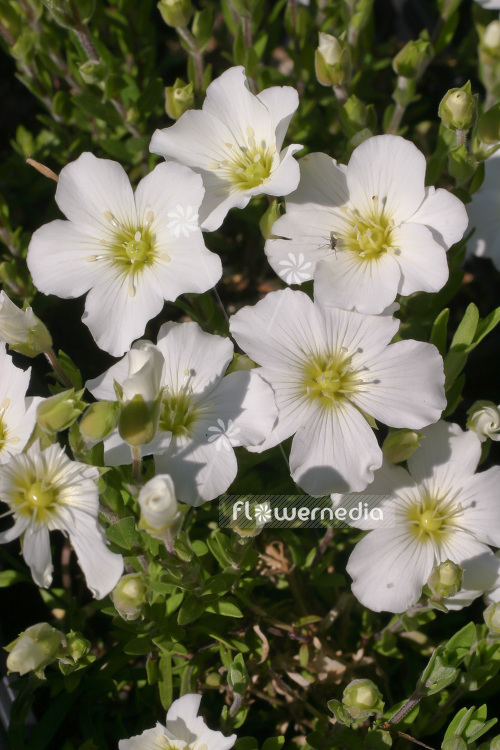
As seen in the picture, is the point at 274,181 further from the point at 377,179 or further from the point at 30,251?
the point at 30,251

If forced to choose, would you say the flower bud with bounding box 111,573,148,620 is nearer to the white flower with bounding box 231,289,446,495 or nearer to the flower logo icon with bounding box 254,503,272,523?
the flower logo icon with bounding box 254,503,272,523

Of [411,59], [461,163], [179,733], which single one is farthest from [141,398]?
[411,59]

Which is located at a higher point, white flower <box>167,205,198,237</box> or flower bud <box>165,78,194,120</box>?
flower bud <box>165,78,194,120</box>

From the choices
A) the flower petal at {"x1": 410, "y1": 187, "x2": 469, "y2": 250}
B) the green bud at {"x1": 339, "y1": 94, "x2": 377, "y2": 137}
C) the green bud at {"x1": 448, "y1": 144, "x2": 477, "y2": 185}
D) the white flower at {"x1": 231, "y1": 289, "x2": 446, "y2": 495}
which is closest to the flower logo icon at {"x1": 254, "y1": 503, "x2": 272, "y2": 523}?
the white flower at {"x1": 231, "y1": 289, "x2": 446, "y2": 495}

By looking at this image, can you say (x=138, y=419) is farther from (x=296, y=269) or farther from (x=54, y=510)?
(x=296, y=269)

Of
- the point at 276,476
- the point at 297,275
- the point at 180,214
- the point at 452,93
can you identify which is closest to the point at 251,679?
the point at 276,476

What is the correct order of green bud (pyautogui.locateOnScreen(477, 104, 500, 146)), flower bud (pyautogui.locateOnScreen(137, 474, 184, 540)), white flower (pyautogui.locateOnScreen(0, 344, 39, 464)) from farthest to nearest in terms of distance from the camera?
green bud (pyautogui.locateOnScreen(477, 104, 500, 146)) < white flower (pyautogui.locateOnScreen(0, 344, 39, 464)) < flower bud (pyautogui.locateOnScreen(137, 474, 184, 540))
